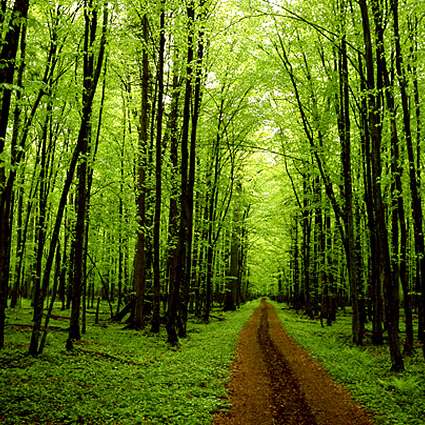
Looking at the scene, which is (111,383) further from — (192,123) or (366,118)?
(366,118)

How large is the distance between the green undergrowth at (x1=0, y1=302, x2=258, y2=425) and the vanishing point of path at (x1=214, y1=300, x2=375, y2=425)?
0.47m

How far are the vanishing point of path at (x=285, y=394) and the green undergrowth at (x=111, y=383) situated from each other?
465 millimetres

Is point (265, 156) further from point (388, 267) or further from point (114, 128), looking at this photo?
point (388, 267)

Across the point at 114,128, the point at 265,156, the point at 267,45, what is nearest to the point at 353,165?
the point at 267,45

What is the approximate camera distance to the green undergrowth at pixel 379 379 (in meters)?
7.13

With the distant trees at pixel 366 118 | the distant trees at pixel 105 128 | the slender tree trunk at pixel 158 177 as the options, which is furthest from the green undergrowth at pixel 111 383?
the distant trees at pixel 366 118

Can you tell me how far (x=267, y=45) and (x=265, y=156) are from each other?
1399 cm

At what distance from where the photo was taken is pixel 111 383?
26.5 ft

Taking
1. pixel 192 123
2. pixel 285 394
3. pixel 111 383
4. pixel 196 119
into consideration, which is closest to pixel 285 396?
pixel 285 394

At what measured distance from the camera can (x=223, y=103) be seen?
23078 millimetres

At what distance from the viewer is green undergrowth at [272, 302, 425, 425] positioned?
7.13 metres

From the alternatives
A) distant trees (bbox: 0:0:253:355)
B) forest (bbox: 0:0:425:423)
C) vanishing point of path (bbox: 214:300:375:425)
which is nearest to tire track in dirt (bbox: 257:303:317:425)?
vanishing point of path (bbox: 214:300:375:425)

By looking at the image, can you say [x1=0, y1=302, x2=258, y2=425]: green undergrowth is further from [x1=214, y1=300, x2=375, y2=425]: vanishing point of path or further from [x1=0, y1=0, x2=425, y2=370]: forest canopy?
[x1=0, y1=0, x2=425, y2=370]: forest canopy

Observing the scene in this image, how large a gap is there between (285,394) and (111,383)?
4.11 meters
